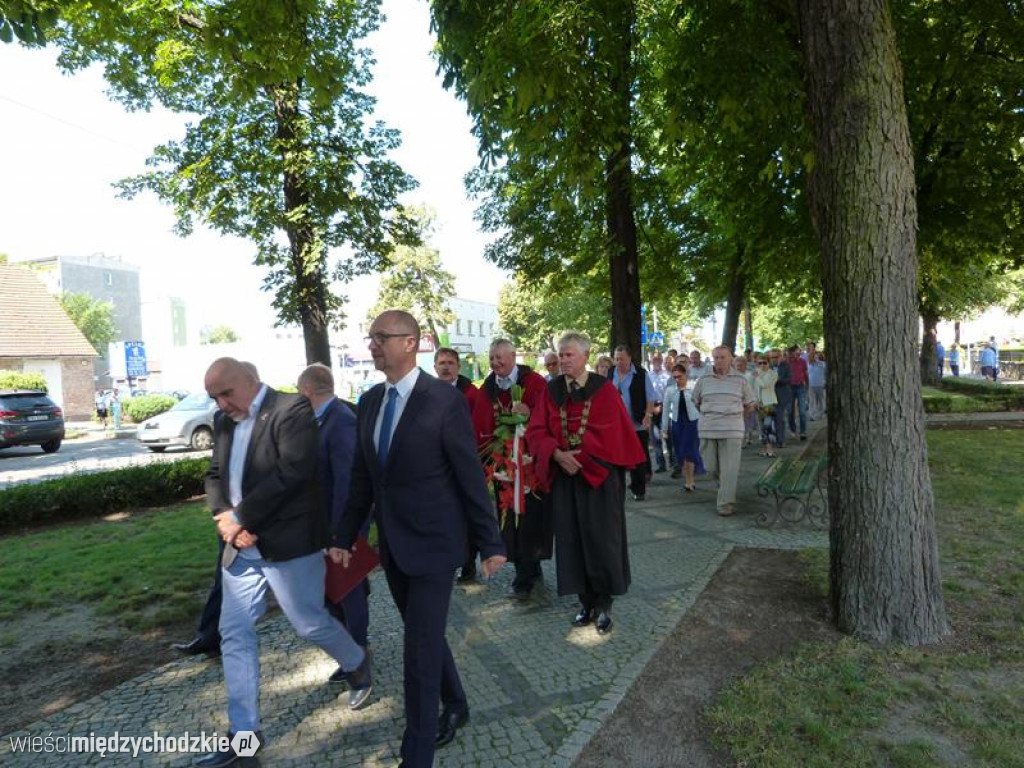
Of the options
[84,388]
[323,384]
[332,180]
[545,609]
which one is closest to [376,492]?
[323,384]

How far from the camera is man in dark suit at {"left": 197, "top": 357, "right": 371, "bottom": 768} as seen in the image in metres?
3.40

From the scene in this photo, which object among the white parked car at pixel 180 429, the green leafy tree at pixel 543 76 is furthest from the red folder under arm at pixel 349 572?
the white parked car at pixel 180 429

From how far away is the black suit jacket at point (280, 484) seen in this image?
11.2 ft

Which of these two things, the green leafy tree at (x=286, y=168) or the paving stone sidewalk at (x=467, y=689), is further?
the green leafy tree at (x=286, y=168)

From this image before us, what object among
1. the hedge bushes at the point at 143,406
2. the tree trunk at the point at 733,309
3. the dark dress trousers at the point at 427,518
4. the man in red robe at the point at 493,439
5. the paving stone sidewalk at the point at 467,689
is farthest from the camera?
the hedge bushes at the point at 143,406

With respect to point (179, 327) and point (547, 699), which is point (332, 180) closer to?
point (547, 699)

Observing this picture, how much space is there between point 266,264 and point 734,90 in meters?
10.8

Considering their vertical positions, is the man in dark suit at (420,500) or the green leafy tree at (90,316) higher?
the green leafy tree at (90,316)

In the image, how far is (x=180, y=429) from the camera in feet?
65.0

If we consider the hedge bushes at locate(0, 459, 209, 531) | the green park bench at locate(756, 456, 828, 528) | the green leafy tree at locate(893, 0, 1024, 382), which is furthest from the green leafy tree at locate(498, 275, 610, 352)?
the hedge bushes at locate(0, 459, 209, 531)

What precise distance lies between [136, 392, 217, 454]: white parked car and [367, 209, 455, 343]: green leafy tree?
131ft

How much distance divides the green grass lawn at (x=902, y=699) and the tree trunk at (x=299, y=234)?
11285 millimetres

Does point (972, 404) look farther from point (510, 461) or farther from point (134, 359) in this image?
point (134, 359)

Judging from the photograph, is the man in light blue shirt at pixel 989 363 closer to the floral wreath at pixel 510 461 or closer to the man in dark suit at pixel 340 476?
the floral wreath at pixel 510 461
